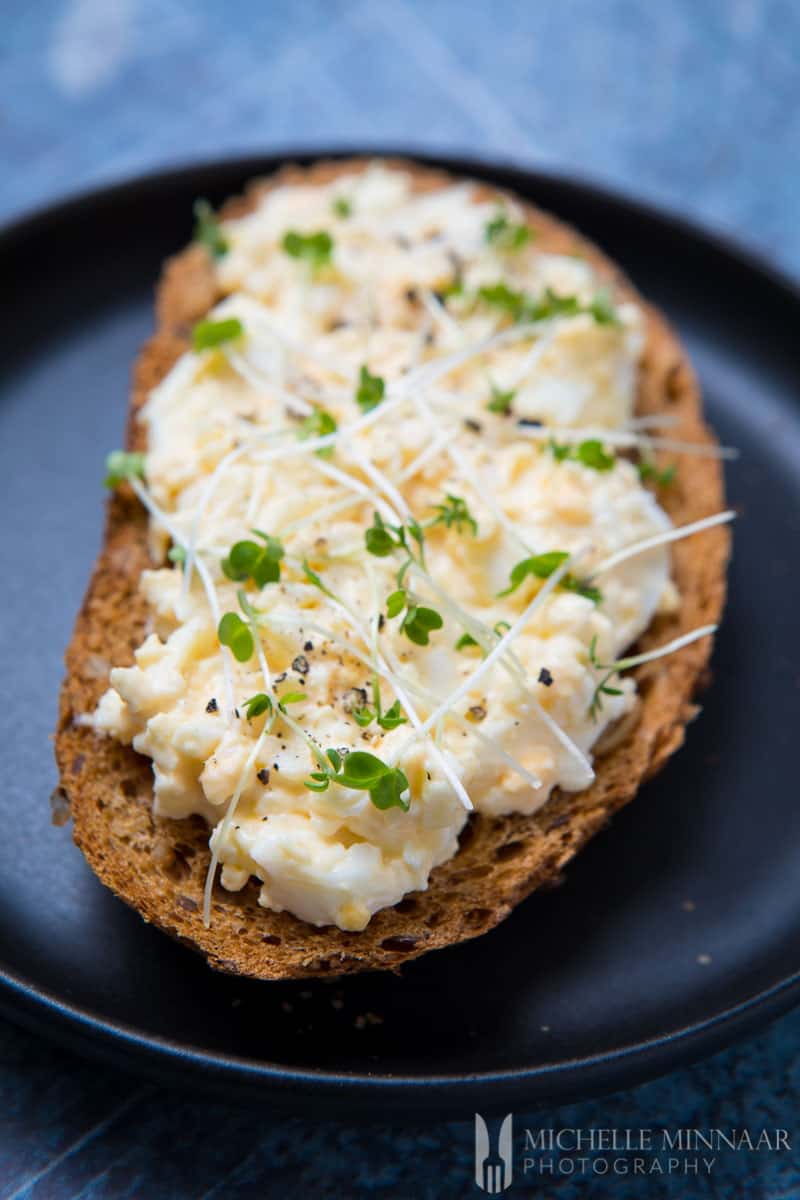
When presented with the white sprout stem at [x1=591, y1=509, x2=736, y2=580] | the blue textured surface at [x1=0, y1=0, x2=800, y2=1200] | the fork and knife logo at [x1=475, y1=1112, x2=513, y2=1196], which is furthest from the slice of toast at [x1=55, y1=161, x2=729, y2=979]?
the blue textured surface at [x1=0, y1=0, x2=800, y2=1200]

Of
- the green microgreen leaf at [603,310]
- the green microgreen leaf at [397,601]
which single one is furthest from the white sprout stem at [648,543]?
the green microgreen leaf at [603,310]

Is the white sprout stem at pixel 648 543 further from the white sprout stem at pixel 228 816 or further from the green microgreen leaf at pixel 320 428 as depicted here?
the white sprout stem at pixel 228 816

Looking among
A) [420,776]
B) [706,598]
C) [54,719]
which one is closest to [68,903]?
[54,719]

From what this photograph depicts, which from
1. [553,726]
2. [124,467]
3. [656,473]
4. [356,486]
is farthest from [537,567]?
[124,467]

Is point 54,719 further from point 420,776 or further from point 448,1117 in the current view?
point 448,1117

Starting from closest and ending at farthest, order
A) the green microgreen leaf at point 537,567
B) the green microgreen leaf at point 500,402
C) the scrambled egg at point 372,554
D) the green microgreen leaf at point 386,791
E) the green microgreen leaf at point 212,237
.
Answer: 1. the green microgreen leaf at point 386,791
2. the scrambled egg at point 372,554
3. the green microgreen leaf at point 537,567
4. the green microgreen leaf at point 500,402
5. the green microgreen leaf at point 212,237

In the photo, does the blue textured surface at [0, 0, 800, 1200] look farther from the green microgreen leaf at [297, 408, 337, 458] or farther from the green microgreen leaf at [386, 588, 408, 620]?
the green microgreen leaf at [386, 588, 408, 620]

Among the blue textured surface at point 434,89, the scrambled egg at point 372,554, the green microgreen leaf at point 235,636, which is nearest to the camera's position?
the scrambled egg at point 372,554

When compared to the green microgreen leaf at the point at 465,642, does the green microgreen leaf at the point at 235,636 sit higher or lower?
higher
